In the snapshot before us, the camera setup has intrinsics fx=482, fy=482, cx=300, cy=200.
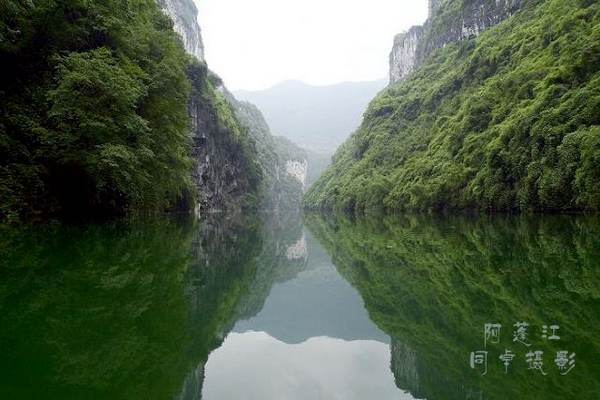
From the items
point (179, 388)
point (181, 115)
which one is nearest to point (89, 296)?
point (179, 388)

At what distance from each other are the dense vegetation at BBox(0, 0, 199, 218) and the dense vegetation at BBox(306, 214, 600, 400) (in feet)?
43.2

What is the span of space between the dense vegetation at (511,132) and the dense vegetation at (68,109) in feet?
85.2

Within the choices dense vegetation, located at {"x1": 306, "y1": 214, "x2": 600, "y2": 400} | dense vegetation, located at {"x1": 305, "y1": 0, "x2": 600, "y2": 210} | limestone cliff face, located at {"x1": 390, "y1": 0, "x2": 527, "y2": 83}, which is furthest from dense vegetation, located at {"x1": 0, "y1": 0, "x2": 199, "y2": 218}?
limestone cliff face, located at {"x1": 390, "y1": 0, "x2": 527, "y2": 83}

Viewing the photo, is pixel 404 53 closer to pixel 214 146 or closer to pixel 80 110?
pixel 214 146

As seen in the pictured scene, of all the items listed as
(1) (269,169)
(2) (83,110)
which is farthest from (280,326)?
(1) (269,169)

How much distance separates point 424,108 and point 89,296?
301 ft

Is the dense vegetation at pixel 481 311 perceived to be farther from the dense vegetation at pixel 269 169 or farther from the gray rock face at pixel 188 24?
the dense vegetation at pixel 269 169

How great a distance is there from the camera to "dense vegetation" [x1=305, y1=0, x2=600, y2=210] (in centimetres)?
3269

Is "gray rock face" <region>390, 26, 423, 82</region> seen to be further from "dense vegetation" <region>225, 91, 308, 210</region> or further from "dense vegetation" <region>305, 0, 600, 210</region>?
"dense vegetation" <region>305, 0, 600, 210</region>

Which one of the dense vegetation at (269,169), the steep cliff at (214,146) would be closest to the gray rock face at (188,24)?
the steep cliff at (214,146)

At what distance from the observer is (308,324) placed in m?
6.75

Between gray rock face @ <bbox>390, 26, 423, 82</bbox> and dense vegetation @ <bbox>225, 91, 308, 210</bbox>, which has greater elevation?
gray rock face @ <bbox>390, 26, 423, 82</bbox>

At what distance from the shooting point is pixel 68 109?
19.3m

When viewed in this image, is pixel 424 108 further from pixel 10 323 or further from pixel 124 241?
pixel 10 323
